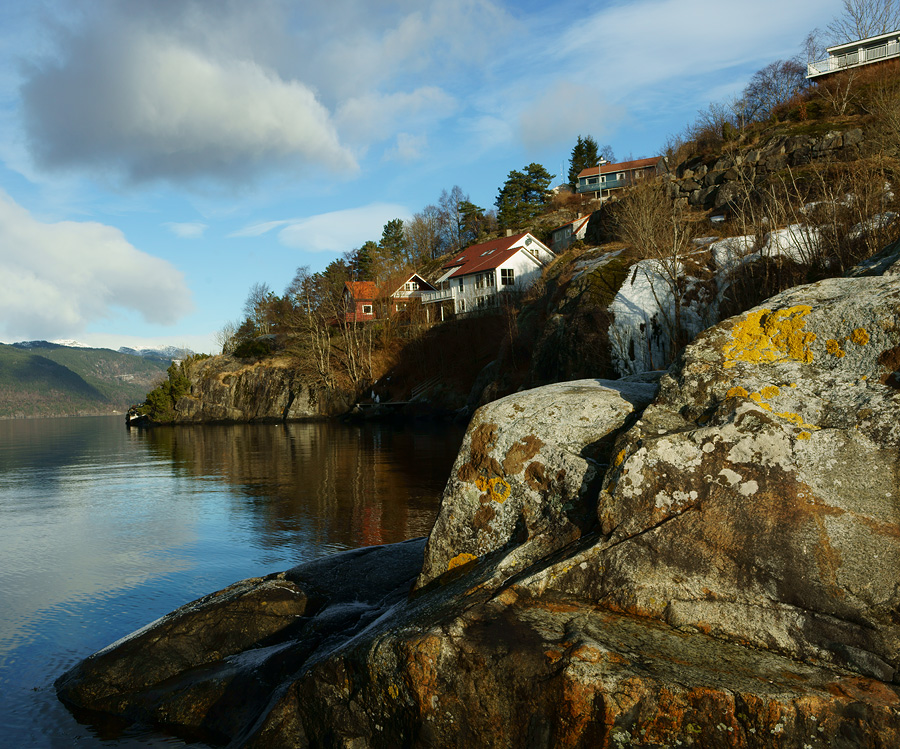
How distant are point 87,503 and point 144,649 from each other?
17.3 metres

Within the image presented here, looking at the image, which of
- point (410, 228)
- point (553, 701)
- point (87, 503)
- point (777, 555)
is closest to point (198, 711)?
point (553, 701)

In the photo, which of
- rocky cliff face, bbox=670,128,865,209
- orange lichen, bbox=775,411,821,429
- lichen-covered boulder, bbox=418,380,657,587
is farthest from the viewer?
rocky cliff face, bbox=670,128,865,209

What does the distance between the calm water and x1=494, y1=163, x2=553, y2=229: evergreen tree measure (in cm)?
6979

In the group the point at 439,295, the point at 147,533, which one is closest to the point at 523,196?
the point at 439,295

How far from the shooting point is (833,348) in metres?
5.29

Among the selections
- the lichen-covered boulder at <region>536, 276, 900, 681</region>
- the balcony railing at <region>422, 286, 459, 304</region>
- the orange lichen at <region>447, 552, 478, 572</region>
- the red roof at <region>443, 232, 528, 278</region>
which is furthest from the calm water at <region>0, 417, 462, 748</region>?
the balcony railing at <region>422, 286, 459, 304</region>

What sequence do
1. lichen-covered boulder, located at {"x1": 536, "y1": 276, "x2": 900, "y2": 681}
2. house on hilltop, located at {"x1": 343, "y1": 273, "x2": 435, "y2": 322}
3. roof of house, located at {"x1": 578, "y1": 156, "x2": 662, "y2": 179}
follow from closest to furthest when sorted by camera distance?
lichen-covered boulder, located at {"x1": 536, "y1": 276, "x2": 900, "y2": 681} < house on hilltop, located at {"x1": 343, "y1": 273, "x2": 435, "y2": 322} < roof of house, located at {"x1": 578, "y1": 156, "x2": 662, "y2": 179}

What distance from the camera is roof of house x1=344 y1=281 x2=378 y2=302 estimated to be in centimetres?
8231

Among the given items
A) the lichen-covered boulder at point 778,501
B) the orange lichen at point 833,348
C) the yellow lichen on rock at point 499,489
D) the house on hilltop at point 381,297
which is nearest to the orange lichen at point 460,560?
the yellow lichen on rock at point 499,489

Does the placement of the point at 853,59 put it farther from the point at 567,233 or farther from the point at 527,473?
the point at 527,473

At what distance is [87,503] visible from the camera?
2238 cm

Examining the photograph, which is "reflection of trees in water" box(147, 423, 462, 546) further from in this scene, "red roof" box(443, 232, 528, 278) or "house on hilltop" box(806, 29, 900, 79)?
"house on hilltop" box(806, 29, 900, 79)

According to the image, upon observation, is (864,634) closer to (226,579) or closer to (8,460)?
(226,579)

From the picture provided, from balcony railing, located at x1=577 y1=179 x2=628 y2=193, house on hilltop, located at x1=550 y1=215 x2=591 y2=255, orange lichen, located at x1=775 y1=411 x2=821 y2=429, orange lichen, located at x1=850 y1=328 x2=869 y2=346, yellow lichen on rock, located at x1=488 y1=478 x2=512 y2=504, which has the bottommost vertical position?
yellow lichen on rock, located at x1=488 y1=478 x2=512 y2=504
